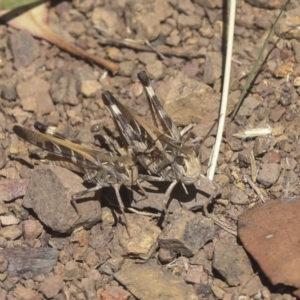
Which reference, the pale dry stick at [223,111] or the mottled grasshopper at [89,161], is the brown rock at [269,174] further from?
the mottled grasshopper at [89,161]

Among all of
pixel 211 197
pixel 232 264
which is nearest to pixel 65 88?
pixel 211 197

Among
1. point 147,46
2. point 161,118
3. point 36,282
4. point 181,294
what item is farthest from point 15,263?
point 147,46

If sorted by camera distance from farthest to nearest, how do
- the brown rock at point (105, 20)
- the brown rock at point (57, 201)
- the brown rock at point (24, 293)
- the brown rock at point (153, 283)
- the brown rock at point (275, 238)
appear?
1. the brown rock at point (105, 20)
2. the brown rock at point (57, 201)
3. the brown rock at point (24, 293)
4. the brown rock at point (153, 283)
5. the brown rock at point (275, 238)

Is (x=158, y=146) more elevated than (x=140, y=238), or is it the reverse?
(x=158, y=146)

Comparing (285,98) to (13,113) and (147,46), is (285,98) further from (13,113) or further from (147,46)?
(13,113)

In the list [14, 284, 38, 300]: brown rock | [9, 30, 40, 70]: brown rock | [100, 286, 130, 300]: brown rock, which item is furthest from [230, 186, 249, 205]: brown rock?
[9, 30, 40, 70]: brown rock

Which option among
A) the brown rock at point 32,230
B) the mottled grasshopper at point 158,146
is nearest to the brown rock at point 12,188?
the brown rock at point 32,230

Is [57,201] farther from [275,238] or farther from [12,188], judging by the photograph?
[275,238]

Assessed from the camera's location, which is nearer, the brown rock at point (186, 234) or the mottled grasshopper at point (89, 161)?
the brown rock at point (186, 234)
